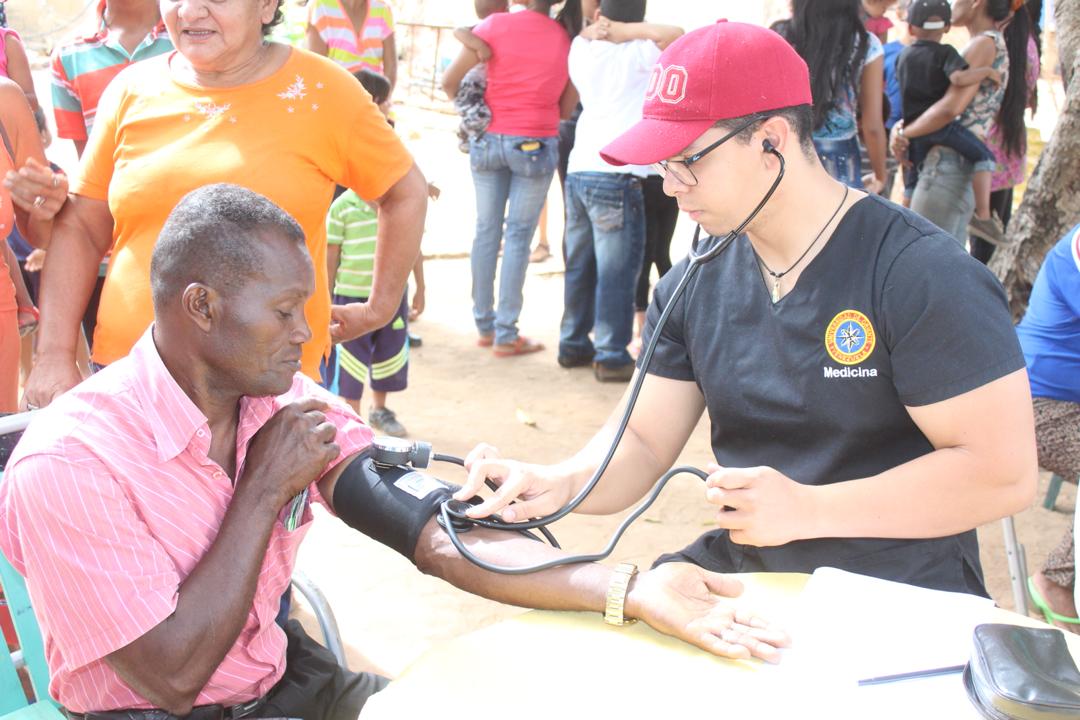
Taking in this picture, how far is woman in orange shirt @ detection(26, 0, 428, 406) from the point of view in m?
2.40

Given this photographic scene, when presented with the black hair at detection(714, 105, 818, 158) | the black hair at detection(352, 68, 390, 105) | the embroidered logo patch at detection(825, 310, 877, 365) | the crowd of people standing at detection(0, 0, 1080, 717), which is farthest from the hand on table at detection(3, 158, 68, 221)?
the black hair at detection(352, 68, 390, 105)

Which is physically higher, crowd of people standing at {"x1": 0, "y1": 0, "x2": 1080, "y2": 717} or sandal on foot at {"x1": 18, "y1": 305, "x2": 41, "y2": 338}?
crowd of people standing at {"x1": 0, "y1": 0, "x2": 1080, "y2": 717}

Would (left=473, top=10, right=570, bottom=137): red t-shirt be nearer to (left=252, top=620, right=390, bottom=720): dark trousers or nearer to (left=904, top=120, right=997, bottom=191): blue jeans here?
(left=904, top=120, right=997, bottom=191): blue jeans

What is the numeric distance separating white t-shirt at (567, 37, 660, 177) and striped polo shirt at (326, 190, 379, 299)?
4.20ft

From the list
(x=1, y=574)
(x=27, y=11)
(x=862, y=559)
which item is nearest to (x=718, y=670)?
(x=862, y=559)

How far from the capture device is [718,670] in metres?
1.48

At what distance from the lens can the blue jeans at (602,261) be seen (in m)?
5.26

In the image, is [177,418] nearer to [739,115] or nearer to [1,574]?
[1,574]

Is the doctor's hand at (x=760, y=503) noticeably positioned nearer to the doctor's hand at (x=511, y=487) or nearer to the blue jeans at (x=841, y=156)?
the doctor's hand at (x=511, y=487)

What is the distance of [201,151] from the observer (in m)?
2.41

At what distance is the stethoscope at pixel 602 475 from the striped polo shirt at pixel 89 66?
80.2 inches

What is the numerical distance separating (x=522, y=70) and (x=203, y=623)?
4.35 m

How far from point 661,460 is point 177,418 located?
1.00m

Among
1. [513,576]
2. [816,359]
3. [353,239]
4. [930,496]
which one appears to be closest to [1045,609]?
[930,496]
